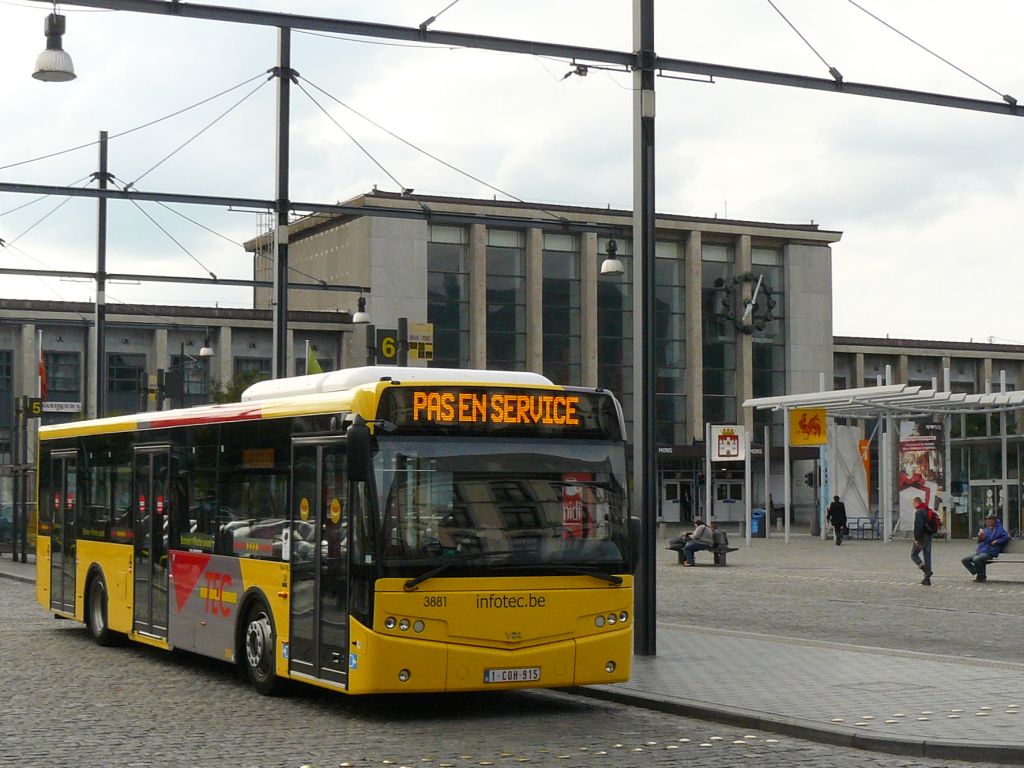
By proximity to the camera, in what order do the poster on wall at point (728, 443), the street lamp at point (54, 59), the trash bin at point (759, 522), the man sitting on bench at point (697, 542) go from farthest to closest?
1. the trash bin at point (759, 522)
2. the poster on wall at point (728, 443)
3. the man sitting on bench at point (697, 542)
4. the street lamp at point (54, 59)

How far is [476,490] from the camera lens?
1219cm

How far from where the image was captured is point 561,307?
3078 inches

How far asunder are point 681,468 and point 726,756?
70.7 metres

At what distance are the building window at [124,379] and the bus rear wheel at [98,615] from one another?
2261 inches

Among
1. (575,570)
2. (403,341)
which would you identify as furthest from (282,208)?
(575,570)

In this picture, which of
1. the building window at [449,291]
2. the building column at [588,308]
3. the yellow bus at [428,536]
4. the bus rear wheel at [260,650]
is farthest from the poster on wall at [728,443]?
the bus rear wheel at [260,650]

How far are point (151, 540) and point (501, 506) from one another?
19.3 ft

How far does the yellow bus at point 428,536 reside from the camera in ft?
39.0

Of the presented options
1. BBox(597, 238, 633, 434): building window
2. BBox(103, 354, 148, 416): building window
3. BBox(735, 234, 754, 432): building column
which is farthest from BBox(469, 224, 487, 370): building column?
BBox(103, 354, 148, 416): building window

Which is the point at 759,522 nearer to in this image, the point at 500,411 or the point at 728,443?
the point at 728,443

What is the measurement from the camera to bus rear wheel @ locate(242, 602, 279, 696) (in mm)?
13422

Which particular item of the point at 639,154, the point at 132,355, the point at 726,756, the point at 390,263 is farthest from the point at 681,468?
the point at 726,756

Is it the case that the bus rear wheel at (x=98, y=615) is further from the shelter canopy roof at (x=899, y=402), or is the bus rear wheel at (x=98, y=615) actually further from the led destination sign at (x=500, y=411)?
the shelter canopy roof at (x=899, y=402)

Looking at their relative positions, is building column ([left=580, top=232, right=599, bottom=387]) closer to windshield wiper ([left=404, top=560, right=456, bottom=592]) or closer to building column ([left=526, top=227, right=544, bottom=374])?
building column ([left=526, top=227, right=544, bottom=374])
